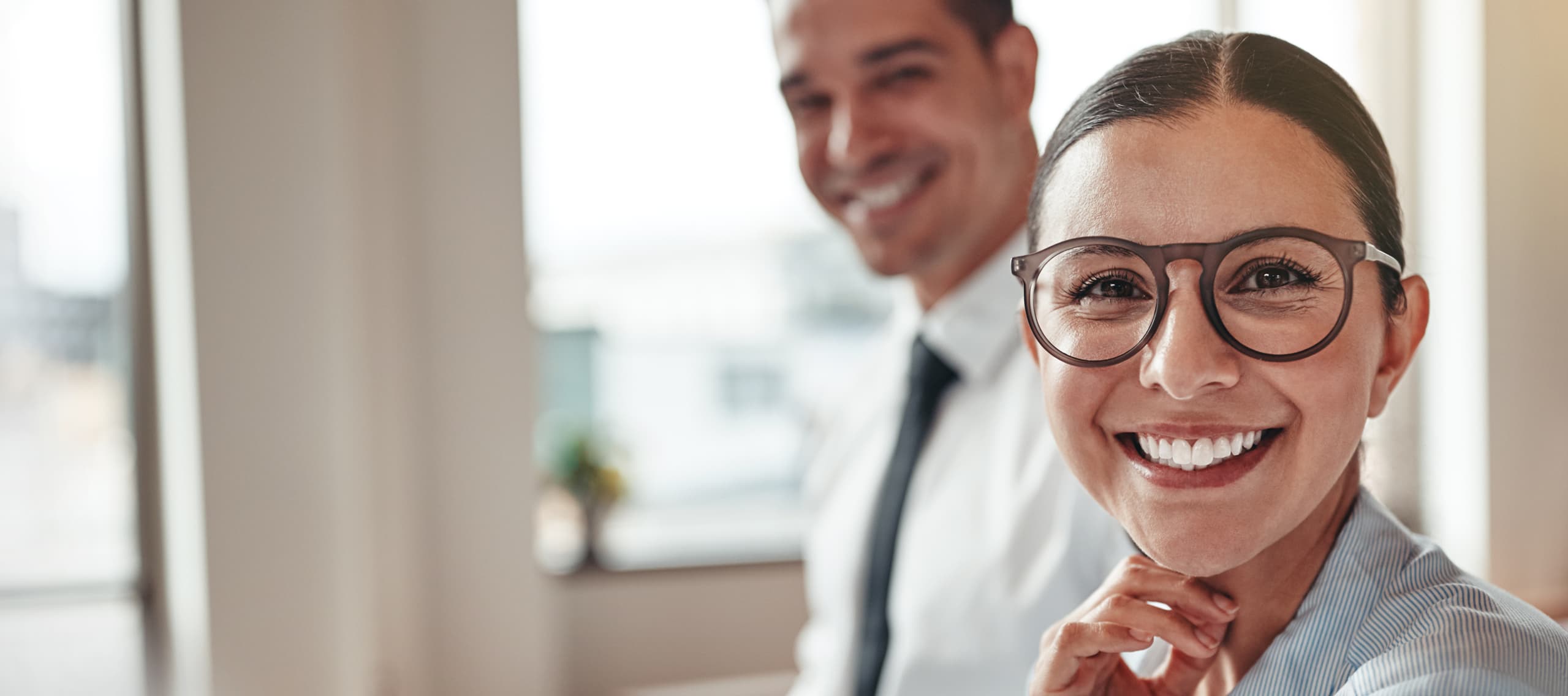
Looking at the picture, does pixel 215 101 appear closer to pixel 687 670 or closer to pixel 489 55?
pixel 489 55

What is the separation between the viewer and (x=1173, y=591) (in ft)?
1.97

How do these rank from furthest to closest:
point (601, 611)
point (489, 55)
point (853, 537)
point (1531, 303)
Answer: point (601, 611), point (489, 55), point (853, 537), point (1531, 303)

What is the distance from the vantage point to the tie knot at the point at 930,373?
1.33 meters

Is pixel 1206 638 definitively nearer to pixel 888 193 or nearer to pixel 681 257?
pixel 888 193

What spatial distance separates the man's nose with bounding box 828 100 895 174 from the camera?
118 cm

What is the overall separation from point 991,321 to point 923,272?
11 centimetres

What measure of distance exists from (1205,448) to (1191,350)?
0.19 feet

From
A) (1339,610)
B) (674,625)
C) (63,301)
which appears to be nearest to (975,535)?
(1339,610)

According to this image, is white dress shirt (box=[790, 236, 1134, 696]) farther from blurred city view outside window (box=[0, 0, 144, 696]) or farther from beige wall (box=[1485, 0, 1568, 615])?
blurred city view outside window (box=[0, 0, 144, 696])

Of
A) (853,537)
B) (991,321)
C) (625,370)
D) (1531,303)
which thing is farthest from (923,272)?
(625,370)

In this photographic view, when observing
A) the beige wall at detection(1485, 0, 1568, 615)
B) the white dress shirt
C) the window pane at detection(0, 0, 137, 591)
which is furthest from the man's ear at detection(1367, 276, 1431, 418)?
the window pane at detection(0, 0, 137, 591)

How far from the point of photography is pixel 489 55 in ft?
9.89

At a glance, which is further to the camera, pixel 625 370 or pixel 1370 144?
pixel 625 370

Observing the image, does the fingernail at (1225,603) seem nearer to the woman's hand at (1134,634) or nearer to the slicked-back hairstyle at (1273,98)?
the woman's hand at (1134,634)
